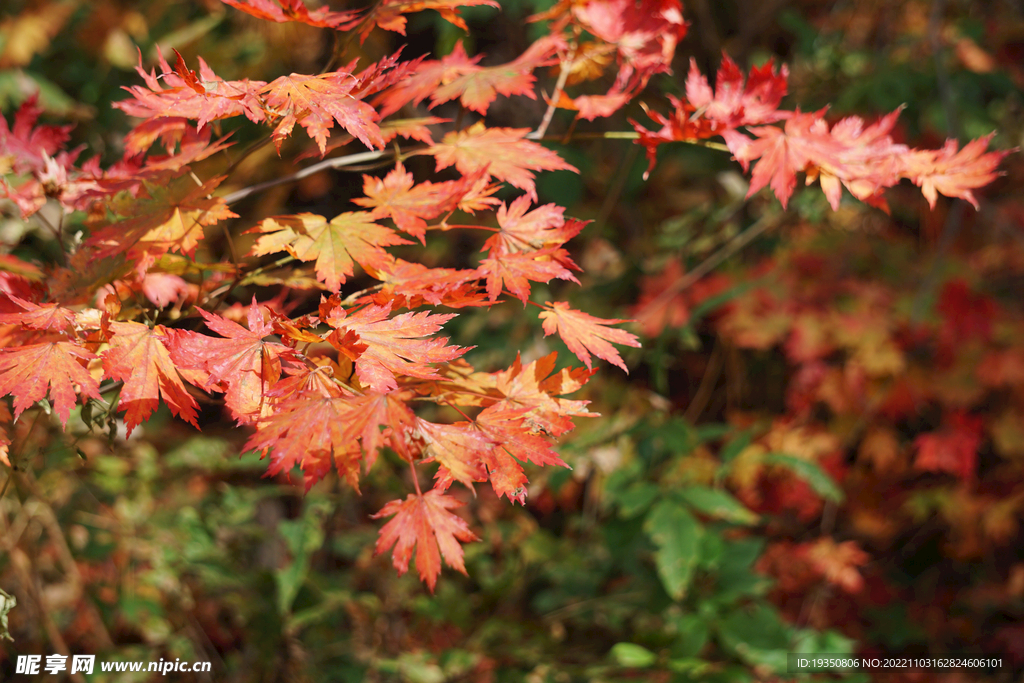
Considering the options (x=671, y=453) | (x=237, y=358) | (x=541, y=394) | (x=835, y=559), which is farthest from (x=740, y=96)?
(x=835, y=559)

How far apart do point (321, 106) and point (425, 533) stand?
0.44 m

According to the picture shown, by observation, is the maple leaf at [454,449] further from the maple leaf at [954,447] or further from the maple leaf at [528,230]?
the maple leaf at [954,447]

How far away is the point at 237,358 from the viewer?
0.64 metres

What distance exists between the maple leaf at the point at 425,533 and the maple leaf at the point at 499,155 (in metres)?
0.36

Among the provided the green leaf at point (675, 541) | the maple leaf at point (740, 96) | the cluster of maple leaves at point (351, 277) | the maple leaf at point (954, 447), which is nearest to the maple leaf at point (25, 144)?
the cluster of maple leaves at point (351, 277)

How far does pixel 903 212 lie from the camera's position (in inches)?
104

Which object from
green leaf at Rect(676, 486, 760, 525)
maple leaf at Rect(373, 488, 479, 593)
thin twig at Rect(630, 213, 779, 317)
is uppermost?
maple leaf at Rect(373, 488, 479, 593)

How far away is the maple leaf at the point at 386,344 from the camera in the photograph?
23.7 inches

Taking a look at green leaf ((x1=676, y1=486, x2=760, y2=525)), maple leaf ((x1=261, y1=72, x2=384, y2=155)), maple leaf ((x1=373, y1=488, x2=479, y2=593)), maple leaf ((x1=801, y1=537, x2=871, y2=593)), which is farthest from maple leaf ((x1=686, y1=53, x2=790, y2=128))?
maple leaf ((x1=801, y1=537, x2=871, y2=593))

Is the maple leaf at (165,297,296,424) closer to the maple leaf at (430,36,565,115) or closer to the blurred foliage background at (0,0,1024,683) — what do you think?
the maple leaf at (430,36,565,115)

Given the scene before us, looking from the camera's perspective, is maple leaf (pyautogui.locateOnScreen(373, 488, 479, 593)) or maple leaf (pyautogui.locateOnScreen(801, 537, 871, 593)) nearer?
maple leaf (pyautogui.locateOnScreen(373, 488, 479, 593))

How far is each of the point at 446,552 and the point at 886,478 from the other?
2187 mm

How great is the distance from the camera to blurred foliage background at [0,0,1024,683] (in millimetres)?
1476

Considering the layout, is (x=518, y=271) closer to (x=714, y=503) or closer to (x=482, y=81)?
(x=482, y=81)
